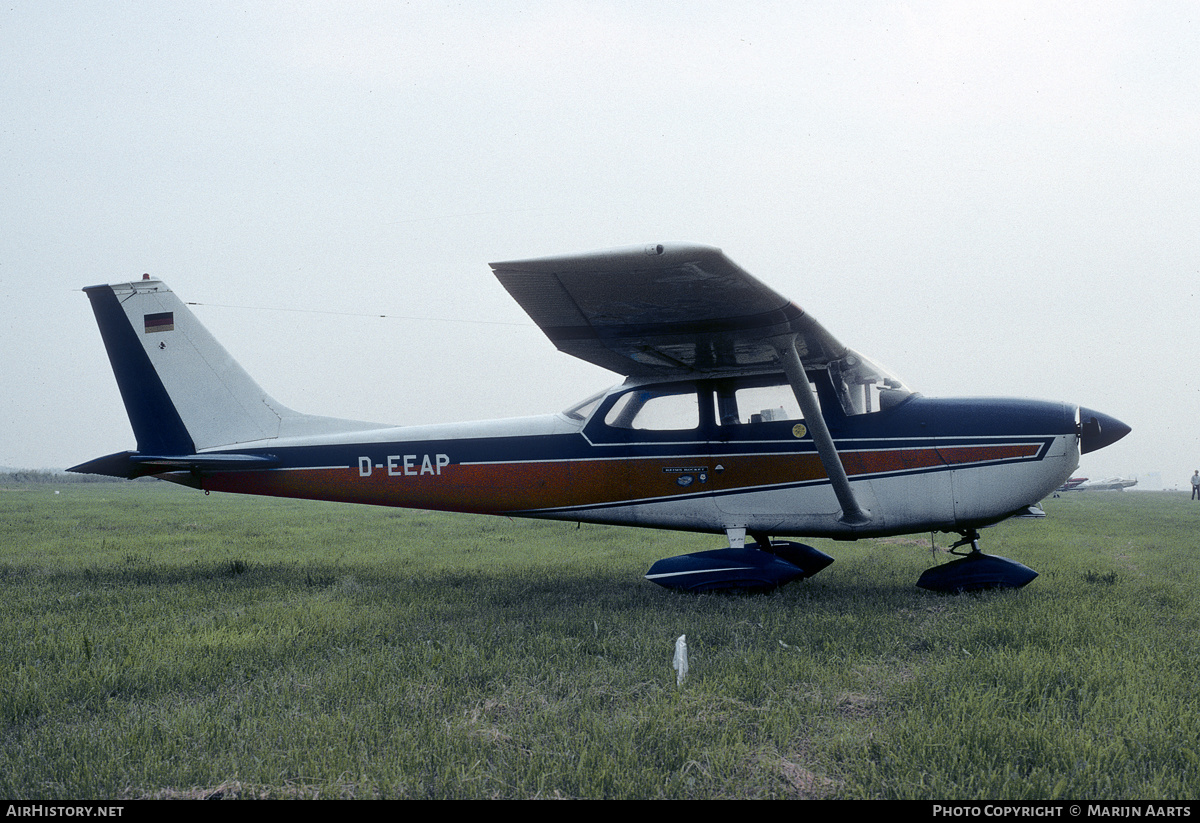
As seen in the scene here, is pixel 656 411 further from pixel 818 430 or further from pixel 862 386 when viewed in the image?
pixel 862 386

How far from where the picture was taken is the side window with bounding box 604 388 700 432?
21.4 ft

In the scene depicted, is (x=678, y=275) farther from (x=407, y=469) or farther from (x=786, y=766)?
(x=407, y=469)

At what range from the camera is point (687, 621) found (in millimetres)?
4766

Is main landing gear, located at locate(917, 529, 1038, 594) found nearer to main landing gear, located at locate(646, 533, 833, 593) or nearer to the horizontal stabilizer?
main landing gear, located at locate(646, 533, 833, 593)

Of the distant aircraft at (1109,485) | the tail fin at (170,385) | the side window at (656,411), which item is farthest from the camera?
the distant aircraft at (1109,485)

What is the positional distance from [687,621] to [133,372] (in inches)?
269

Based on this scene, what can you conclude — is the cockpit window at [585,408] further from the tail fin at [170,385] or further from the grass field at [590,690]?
the tail fin at [170,385]

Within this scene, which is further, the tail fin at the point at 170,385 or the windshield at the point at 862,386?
the tail fin at the point at 170,385

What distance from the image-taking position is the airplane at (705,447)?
18.0ft

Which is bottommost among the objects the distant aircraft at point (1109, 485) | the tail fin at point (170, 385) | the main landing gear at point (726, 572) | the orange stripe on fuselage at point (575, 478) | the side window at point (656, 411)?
the distant aircraft at point (1109, 485)

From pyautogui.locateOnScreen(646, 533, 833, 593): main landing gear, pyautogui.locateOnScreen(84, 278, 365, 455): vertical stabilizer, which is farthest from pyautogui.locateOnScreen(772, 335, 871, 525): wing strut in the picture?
pyautogui.locateOnScreen(84, 278, 365, 455): vertical stabilizer

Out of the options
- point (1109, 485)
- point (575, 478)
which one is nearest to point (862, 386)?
point (575, 478)

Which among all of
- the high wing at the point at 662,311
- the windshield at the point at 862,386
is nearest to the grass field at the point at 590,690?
the windshield at the point at 862,386

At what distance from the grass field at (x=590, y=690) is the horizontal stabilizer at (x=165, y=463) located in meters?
1.29
